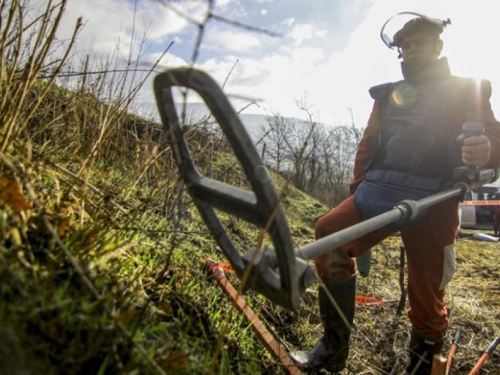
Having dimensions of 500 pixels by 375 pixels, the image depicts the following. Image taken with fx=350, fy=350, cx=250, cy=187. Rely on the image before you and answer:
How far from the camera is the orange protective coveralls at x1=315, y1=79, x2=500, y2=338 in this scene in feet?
6.86

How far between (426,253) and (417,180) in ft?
1.52

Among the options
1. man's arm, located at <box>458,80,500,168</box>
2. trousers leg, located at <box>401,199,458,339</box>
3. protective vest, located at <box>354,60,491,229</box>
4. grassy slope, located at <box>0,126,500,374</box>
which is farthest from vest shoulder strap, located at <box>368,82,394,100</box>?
grassy slope, located at <box>0,126,500,374</box>

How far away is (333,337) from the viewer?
2.09 metres

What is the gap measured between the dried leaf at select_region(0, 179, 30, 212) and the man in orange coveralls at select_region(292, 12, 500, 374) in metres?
1.59

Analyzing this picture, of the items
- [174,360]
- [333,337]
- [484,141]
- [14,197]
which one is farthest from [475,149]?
[14,197]

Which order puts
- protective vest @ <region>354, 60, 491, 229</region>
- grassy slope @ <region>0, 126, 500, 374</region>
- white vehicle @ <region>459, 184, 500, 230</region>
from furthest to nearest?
white vehicle @ <region>459, 184, 500, 230</region>, protective vest @ <region>354, 60, 491, 229</region>, grassy slope @ <region>0, 126, 500, 374</region>

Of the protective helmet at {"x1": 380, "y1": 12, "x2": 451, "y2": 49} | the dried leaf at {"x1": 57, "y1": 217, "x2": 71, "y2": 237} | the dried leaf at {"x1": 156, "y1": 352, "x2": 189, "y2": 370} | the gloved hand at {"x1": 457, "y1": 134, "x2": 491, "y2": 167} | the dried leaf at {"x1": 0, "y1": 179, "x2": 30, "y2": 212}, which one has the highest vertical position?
the protective helmet at {"x1": 380, "y1": 12, "x2": 451, "y2": 49}

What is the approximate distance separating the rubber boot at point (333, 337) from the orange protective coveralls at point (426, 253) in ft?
0.25

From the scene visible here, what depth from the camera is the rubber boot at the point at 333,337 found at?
2049 mm

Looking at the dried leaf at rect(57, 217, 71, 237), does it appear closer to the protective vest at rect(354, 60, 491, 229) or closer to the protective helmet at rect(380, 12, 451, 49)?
the protective vest at rect(354, 60, 491, 229)

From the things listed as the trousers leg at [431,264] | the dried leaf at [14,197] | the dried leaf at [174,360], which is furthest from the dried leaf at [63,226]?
the trousers leg at [431,264]

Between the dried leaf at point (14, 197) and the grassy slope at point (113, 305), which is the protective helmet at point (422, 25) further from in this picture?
the dried leaf at point (14, 197)

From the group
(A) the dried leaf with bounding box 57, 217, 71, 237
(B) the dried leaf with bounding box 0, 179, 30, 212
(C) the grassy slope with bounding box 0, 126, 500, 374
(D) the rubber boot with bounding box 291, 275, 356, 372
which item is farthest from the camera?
(D) the rubber boot with bounding box 291, 275, 356, 372

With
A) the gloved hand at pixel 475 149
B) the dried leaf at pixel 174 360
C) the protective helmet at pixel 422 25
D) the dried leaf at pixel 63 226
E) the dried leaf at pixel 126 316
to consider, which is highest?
the protective helmet at pixel 422 25
